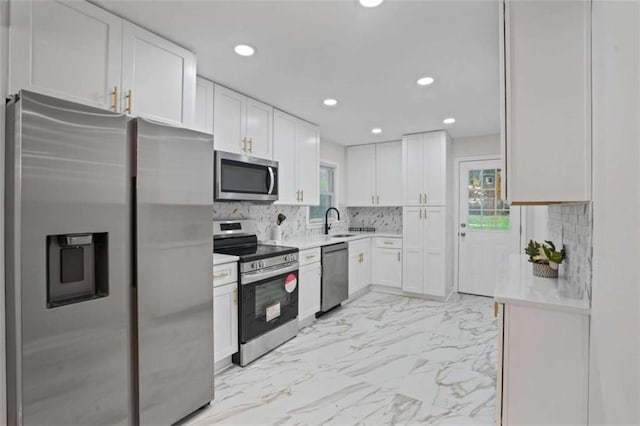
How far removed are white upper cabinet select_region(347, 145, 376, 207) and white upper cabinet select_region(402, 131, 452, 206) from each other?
650 millimetres

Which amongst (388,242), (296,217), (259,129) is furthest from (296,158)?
(388,242)

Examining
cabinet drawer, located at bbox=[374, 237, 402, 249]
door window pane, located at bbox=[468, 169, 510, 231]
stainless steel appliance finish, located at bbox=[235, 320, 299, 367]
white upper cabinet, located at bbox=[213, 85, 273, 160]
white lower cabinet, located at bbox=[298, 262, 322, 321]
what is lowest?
stainless steel appliance finish, located at bbox=[235, 320, 299, 367]

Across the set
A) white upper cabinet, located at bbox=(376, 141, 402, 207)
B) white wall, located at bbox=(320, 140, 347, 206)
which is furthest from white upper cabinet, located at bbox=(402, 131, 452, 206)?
white wall, located at bbox=(320, 140, 347, 206)

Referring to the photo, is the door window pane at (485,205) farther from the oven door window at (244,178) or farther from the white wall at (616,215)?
the white wall at (616,215)

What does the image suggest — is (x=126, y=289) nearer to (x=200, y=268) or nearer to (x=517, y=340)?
(x=200, y=268)

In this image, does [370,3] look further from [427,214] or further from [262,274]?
[427,214]

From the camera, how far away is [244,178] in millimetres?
2896

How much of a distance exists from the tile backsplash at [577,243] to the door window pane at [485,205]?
240cm

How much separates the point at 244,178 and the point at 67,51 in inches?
60.3

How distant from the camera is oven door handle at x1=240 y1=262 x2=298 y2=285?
2520 mm

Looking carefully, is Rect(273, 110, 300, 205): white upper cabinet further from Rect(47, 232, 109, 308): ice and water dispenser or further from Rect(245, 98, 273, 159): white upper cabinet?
Rect(47, 232, 109, 308): ice and water dispenser

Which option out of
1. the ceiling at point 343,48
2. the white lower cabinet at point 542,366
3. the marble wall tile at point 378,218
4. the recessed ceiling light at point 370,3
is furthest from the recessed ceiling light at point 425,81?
the marble wall tile at point 378,218

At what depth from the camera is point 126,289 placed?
61.1 inches

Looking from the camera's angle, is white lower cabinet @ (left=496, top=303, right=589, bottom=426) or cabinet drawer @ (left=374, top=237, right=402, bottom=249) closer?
white lower cabinet @ (left=496, top=303, right=589, bottom=426)
